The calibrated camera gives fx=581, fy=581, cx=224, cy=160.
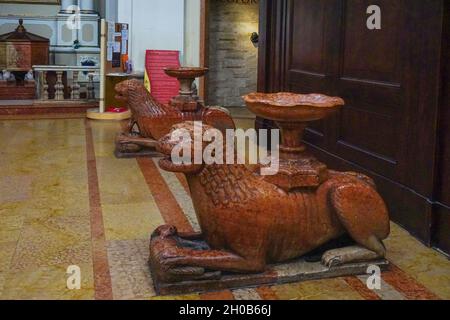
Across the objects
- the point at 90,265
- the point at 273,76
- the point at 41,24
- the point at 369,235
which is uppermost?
the point at 41,24

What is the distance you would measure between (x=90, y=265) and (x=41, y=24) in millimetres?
10164

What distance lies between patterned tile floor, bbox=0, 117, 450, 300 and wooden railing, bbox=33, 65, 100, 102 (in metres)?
3.73

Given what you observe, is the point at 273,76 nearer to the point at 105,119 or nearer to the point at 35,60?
the point at 105,119

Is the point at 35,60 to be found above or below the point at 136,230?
above

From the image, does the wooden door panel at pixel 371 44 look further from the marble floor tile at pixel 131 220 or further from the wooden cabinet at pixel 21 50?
the wooden cabinet at pixel 21 50

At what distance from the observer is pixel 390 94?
3826mm

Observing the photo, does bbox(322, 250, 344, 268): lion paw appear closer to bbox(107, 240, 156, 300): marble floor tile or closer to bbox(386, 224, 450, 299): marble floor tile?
bbox(386, 224, 450, 299): marble floor tile

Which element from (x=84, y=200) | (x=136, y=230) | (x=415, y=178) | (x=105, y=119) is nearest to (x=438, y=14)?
(x=415, y=178)

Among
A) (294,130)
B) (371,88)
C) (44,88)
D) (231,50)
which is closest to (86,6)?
(44,88)

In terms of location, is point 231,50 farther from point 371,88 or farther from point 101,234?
point 101,234

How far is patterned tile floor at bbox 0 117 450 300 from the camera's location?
2.64 meters

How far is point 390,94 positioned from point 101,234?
2.05 m

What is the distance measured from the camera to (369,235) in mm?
2854

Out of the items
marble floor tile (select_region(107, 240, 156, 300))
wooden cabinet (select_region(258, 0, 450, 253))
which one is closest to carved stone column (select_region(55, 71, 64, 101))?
wooden cabinet (select_region(258, 0, 450, 253))
